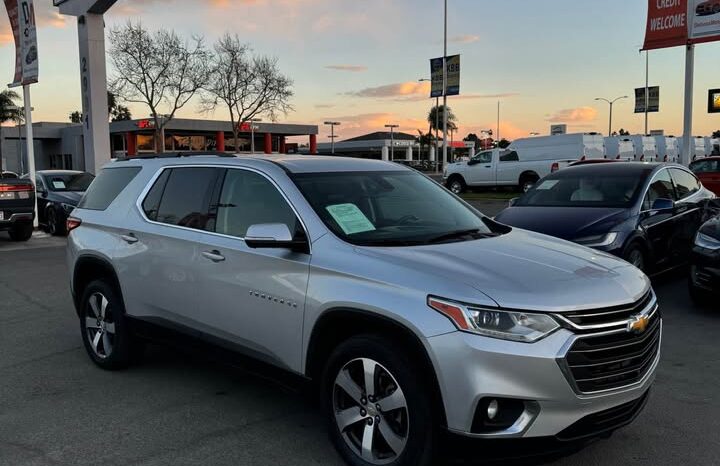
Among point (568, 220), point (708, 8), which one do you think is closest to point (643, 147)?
point (708, 8)

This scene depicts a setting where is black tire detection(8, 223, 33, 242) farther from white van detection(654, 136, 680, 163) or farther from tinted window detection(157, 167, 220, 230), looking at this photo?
white van detection(654, 136, 680, 163)

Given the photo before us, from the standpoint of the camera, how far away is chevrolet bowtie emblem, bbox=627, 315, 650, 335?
3125 millimetres

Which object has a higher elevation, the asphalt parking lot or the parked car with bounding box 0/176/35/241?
the parked car with bounding box 0/176/35/241

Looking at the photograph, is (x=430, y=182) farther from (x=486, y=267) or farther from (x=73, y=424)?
(x=73, y=424)

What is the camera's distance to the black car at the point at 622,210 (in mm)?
7230

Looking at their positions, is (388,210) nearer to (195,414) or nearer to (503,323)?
(503,323)

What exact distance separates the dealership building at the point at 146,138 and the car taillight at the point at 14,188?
43.8 meters

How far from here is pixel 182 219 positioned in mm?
4496

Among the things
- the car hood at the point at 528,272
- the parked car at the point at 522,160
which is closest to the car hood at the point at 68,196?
the car hood at the point at 528,272

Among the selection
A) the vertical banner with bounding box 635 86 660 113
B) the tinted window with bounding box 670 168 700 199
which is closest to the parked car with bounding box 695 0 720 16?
the tinted window with bounding box 670 168 700 199

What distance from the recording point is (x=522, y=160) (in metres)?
26.5

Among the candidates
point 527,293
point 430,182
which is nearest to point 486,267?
point 527,293

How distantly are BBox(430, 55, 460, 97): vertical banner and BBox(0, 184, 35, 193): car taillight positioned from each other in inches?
973

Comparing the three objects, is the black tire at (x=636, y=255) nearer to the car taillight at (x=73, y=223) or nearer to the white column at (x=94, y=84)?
the car taillight at (x=73, y=223)
